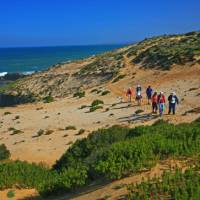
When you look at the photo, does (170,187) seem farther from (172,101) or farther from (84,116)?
(84,116)

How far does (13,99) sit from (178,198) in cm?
5562

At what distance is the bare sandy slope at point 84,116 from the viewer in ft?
88.0

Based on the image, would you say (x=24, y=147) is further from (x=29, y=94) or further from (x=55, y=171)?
(x=29, y=94)

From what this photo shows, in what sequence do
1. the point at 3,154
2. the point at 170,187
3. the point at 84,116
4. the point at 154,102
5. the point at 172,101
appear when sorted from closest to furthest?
the point at 170,187 < the point at 3,154 < the point at 172,101 < the point at 154,102 < the point at 84,116

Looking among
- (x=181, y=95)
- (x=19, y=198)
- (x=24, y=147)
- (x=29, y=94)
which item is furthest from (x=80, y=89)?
(x=19, y=198)

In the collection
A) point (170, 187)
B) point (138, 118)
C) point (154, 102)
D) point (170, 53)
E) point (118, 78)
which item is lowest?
point (138, 118)

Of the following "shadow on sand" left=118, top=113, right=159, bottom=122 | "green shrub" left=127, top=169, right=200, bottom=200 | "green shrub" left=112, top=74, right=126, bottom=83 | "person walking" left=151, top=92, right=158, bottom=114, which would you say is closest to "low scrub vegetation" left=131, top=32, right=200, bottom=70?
"green shrub" left=112, top=74, right=126, bottom=83

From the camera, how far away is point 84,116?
37.0 m

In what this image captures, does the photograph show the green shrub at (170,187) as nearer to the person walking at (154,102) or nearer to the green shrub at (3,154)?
the green shrub at (3,154)

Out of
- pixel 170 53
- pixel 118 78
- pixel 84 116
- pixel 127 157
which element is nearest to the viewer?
pixel 127 157

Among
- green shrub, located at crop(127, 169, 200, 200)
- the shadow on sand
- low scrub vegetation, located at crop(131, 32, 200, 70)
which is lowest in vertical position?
the shadow on sand

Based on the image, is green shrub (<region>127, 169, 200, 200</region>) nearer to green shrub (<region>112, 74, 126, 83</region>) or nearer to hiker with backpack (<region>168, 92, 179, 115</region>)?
hiker with backpack (<region>168, 92, 179, 115</region>)

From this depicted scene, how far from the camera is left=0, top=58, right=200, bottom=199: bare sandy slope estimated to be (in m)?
26.8

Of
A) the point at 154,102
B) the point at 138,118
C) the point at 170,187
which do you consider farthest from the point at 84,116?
the point at 170,187
